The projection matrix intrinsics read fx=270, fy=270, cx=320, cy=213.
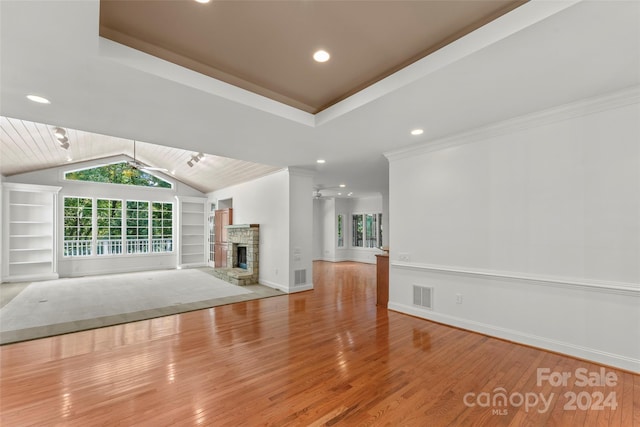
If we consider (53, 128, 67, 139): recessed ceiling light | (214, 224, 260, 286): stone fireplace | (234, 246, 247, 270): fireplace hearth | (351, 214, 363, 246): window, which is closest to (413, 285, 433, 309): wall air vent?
(214, 224, 260, 286): stone fireplace

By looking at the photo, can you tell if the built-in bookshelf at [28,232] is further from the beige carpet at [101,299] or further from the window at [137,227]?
the window at [137,227]

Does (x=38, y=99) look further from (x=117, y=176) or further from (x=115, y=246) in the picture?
(x=115, y=246)

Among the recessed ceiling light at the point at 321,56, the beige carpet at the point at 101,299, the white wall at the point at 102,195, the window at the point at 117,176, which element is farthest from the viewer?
the window at the point at 117,176

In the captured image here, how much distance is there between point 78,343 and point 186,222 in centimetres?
717

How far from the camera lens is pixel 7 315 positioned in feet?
14.5

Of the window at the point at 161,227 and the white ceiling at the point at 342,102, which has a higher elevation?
the white ceiling at the point at 342,102

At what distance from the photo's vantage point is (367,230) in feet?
37.7

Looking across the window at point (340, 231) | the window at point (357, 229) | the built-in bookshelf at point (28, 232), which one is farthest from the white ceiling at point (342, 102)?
the window at point (340, 231)

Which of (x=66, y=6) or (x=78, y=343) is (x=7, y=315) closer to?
(x=78, y=343)

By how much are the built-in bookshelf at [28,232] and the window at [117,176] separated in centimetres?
81

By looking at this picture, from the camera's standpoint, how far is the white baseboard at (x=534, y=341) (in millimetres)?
2702

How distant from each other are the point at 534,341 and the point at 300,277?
4.32 m

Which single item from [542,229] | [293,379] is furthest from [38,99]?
[542,229]

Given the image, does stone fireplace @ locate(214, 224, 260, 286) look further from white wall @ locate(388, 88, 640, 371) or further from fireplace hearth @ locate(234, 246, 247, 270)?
white wall @ locate(388, 88, 640, 371)
